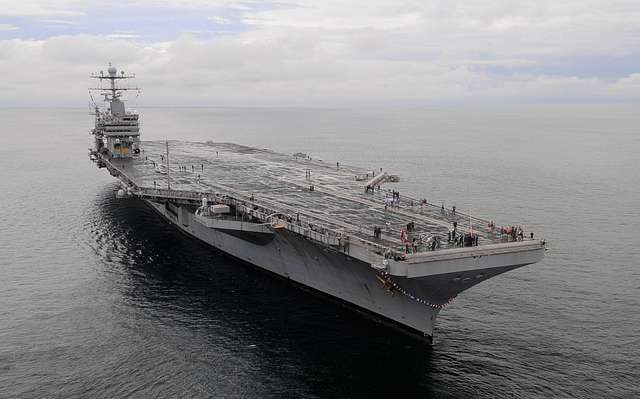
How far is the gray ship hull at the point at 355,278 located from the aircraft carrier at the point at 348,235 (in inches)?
2.2

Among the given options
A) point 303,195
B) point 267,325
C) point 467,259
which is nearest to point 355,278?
point 267,325

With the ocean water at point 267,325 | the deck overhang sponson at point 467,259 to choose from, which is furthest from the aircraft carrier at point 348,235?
the ocean water at point 267,325

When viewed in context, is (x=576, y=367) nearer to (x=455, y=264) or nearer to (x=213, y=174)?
(x=455, y=264)

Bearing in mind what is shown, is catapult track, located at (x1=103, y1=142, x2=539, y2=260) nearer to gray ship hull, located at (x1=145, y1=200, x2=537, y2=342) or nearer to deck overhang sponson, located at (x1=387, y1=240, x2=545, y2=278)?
deck overhang sponson, located at (x1=387, y1=240, x2=545, y2=278)

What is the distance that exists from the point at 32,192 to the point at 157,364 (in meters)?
41.6

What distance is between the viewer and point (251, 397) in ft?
59.5

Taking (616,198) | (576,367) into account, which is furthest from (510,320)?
(616,198)

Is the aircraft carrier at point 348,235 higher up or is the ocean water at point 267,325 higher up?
the aircraft carrier at point 348,235

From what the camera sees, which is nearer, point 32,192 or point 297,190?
point 297,190

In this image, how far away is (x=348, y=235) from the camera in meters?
22.0

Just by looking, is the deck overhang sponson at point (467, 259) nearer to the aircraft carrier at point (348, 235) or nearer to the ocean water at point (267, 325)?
the aircraft carrier at point (348, 235)

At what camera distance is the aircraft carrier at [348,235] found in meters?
20.0

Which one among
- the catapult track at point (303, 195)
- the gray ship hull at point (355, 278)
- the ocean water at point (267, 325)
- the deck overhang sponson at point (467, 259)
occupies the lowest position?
the ocean water at point (267, 325)

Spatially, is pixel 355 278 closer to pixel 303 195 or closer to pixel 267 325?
pixel 267 325
